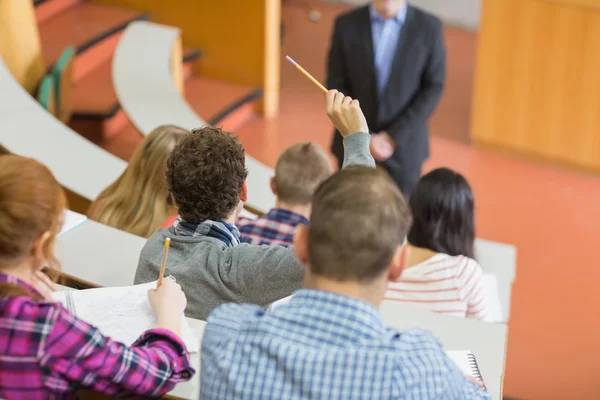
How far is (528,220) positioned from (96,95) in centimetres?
265

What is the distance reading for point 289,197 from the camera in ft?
8.97

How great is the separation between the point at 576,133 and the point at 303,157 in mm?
2949

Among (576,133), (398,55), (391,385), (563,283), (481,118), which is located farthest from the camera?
(481,118)

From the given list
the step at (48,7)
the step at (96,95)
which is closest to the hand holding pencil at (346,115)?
the step at (96,95)

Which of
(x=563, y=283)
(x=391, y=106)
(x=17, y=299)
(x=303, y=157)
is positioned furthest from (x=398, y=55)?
(x=17, y=299)

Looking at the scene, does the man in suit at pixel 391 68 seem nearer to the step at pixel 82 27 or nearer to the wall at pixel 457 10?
the step at pixel 82 27

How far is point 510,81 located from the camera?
533 centimetres

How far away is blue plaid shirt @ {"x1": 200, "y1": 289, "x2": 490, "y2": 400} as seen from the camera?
1174 millimetres

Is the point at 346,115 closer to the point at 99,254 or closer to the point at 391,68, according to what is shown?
the point at 99,254

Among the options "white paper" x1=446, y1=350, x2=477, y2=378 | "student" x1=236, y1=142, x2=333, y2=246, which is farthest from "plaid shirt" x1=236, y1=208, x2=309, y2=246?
"white paper" x1=446, y1=350, x2=477, y2=378

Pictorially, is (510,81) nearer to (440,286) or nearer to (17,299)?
(440,286)

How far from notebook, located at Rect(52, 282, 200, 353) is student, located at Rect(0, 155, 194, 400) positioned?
23 centimetres

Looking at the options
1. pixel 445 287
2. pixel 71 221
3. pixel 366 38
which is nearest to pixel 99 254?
pixel 71 221

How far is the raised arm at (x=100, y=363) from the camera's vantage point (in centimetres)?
133
